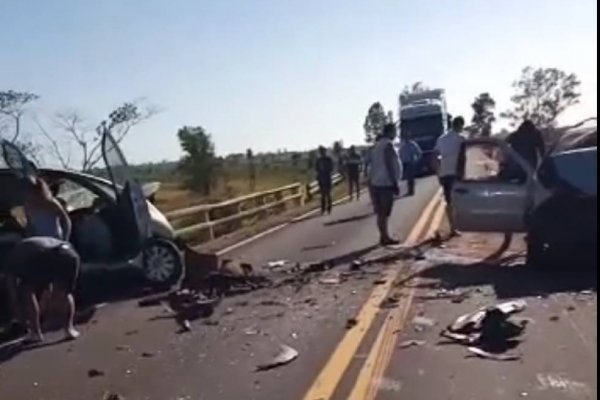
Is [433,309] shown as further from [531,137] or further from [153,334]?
[531,137]

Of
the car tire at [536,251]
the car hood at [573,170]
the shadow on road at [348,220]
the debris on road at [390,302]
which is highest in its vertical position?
the car hood at [573,170]

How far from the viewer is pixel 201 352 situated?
8.89m

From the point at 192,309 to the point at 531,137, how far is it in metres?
6.01

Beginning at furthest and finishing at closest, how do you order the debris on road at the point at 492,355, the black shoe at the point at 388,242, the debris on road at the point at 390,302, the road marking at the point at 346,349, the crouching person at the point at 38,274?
1. the black shoe at the point at 388,242
2. the debris on road at the point at 390,302
3. the crouching person at the point at 38,274
4. the debris on road at the point at 492,355
5. the road marking at the point at 346,349

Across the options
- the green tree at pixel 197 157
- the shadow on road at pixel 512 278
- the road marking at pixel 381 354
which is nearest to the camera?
the road marking at pixel 381 354

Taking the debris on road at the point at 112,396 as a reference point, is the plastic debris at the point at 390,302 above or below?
below

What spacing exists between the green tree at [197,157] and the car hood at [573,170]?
59.1 meters

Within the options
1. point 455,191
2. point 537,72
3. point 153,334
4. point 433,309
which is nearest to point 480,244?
point 455,191

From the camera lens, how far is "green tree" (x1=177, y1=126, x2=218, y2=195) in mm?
72625

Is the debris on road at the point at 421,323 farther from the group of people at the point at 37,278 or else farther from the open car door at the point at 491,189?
the open car door at the point at 491,189

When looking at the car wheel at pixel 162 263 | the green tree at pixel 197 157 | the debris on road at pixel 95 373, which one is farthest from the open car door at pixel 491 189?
the green tree at pixel 197 157

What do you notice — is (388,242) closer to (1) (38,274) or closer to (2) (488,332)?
(1) (38,274)

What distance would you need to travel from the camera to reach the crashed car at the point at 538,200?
40.7ft

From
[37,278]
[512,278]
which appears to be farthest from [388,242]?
[37,278]
